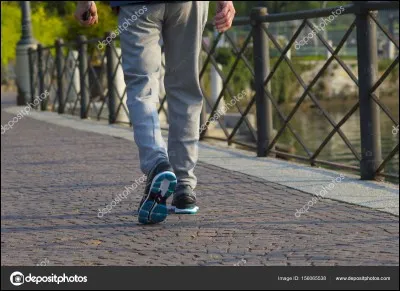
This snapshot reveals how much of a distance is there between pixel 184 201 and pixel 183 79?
640mm

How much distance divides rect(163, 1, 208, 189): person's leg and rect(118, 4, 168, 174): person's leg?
0.33 ft

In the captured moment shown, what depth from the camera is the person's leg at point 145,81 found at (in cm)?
548

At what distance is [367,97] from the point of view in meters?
7.34

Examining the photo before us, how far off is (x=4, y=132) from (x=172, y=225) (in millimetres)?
8953

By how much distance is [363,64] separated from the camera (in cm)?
733

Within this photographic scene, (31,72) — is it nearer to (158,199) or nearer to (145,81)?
(145,81)

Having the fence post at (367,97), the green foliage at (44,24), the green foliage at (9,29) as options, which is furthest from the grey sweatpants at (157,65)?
the green foliage at (9,29)

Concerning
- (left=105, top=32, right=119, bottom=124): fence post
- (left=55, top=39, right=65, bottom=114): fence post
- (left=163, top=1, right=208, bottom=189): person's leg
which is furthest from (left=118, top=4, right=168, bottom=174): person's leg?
(left=55, top=39, right=65, bottom=114): fence post

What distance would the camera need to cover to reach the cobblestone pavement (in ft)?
15.5

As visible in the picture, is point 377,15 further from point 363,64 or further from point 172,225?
point 172,225

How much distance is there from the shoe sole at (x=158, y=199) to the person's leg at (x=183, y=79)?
0.39 meters

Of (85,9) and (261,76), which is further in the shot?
(261,76)

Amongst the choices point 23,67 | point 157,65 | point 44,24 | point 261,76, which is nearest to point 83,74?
point 23,67

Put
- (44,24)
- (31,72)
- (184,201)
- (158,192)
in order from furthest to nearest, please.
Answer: (44,24) → (31,72) → (184,201) → (158,192)
